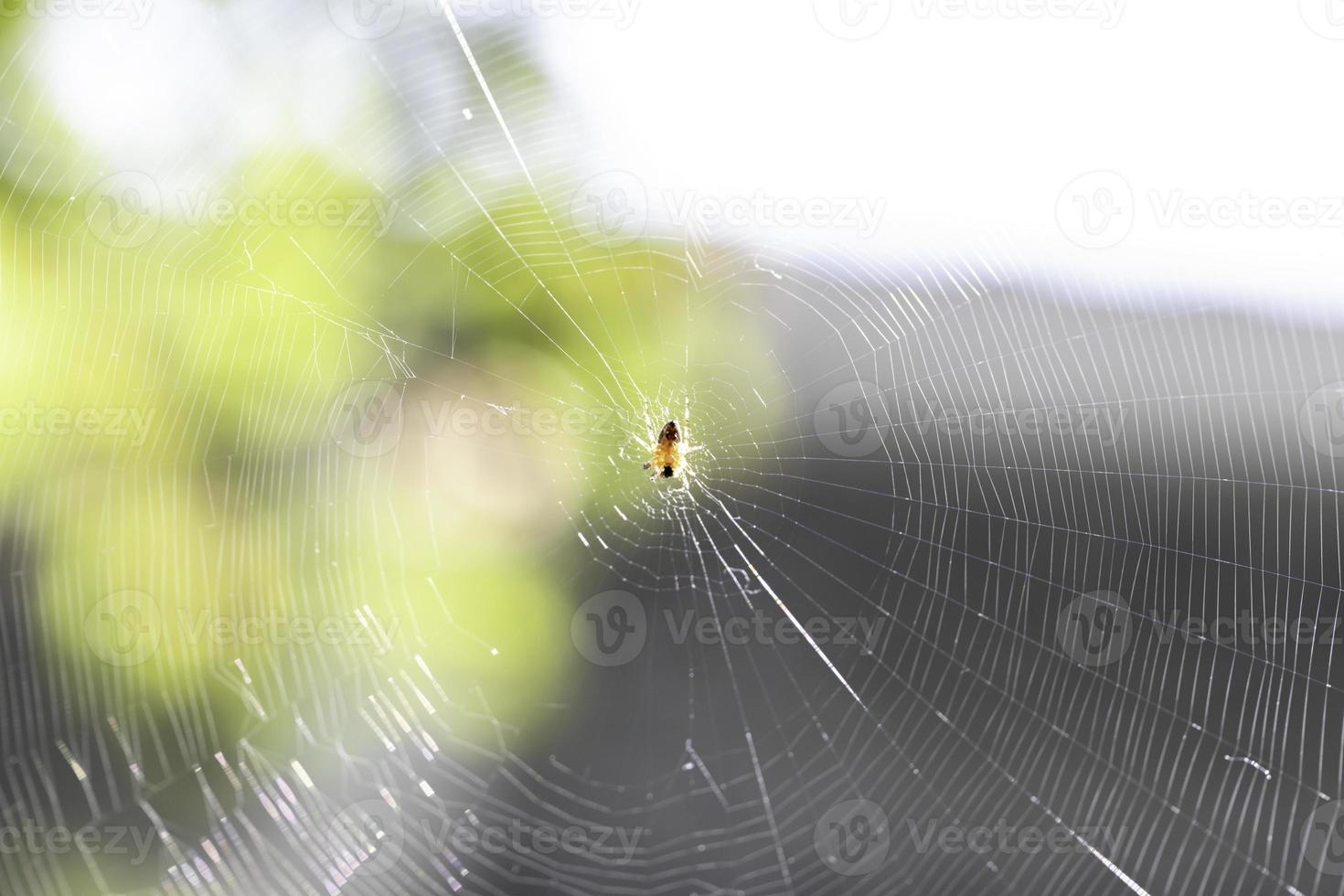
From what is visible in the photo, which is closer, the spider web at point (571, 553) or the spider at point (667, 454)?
the spider web at point (571, 553)

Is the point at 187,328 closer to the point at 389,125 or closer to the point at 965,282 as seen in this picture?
the point at 389,125

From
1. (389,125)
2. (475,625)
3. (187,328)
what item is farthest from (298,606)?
(389,125)

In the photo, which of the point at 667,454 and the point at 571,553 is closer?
the point at 667,454

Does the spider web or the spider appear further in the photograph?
the spider

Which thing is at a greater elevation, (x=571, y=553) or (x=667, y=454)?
(x=667, y=454)
